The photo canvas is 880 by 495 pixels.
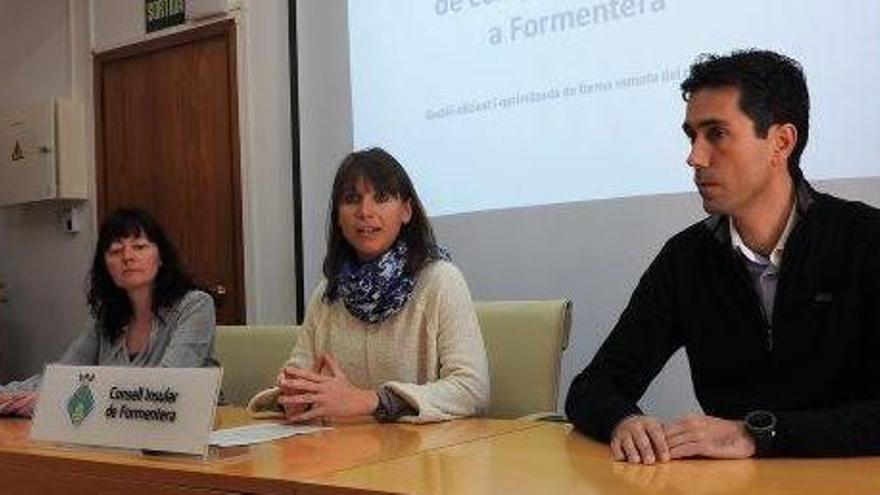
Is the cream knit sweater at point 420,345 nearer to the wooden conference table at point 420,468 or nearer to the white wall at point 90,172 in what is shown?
the wooden conference table at point 420,468

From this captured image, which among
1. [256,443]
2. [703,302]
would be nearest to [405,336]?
[256,443]

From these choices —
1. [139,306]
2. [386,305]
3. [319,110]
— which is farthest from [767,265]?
[319,110]

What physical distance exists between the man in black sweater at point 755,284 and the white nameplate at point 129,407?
2.01ft

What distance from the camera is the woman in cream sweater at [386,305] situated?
204 centimetres

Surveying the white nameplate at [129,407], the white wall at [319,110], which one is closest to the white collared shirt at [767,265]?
the white nameplate at [129,407]

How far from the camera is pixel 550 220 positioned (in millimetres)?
3088

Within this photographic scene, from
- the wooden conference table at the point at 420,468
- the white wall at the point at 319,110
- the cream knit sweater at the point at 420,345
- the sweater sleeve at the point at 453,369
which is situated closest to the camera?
the wooden conference table at the point at 420,468

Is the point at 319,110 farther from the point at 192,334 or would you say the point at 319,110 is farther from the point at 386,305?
the point at 386,305

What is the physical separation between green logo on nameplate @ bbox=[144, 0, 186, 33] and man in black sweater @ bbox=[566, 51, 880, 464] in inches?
116

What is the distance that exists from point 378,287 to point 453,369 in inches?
9.4

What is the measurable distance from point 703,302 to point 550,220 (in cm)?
141

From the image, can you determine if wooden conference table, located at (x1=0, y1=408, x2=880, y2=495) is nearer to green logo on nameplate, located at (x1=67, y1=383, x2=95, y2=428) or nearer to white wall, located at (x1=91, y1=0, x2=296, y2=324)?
green logo on nameplate, located at (x1=67, y1=383, x2=95, y2=428)

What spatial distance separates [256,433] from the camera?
5.82ft

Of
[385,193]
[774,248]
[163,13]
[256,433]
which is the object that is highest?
[163,13]
